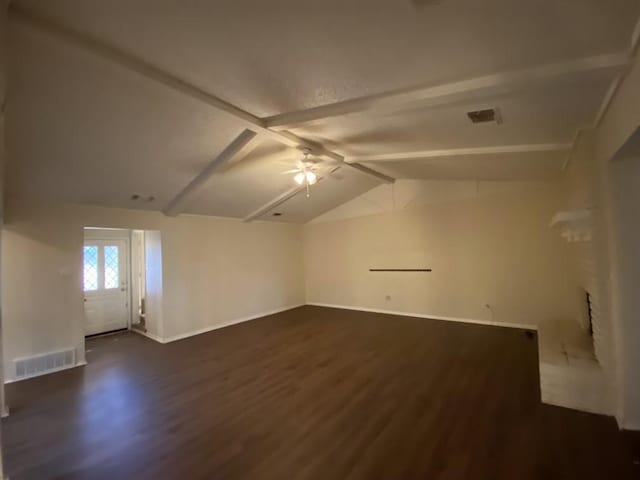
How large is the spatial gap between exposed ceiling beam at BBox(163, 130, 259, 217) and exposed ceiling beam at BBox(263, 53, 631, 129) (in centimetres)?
106

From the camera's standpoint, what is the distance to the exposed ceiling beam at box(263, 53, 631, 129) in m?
1.85

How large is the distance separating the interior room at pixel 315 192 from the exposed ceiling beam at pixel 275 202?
0.11 m

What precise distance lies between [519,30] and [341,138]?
2.52 m

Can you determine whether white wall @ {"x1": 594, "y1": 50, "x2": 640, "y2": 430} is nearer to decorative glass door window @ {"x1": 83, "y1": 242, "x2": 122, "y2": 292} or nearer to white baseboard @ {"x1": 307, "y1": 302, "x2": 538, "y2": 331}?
white baseboard @ {"x1": 307, "y1": 302, "x2": 538, "y2": 331}

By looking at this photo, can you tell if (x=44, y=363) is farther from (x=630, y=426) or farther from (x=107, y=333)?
(x=630, y=426)

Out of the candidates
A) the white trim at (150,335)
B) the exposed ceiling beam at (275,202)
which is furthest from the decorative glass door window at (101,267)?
the exposed ceiling beam at (275,202)

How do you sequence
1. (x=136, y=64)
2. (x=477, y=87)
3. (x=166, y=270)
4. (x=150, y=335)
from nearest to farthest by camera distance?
(x=477, y=87), (x=136, y=64), (x=166, y=270), (x=150, y=335)

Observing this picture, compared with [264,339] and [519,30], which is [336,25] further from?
[264,339]

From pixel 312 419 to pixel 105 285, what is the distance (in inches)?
237

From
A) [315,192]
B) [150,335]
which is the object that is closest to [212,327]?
[150,335]

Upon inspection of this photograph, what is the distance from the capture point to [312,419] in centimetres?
296

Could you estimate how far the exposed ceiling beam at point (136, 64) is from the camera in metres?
1.89

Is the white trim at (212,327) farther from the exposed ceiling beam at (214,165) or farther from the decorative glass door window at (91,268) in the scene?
the exposed ceiling beam at (214,165)

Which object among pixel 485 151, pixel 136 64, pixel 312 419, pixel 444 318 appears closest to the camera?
pixel 136 64
